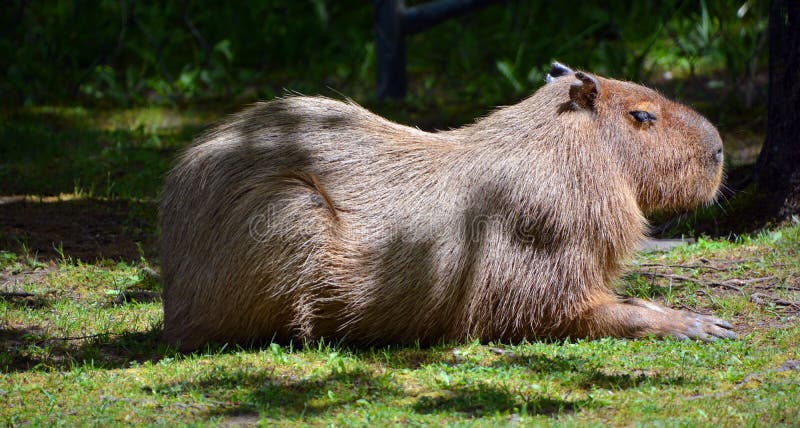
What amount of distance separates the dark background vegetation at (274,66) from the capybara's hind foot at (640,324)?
310 centimetres

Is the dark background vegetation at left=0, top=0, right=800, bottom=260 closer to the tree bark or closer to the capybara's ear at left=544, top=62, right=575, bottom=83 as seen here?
the tree bark

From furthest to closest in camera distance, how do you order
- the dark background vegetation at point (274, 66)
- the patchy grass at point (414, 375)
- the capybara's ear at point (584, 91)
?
the dark background vegetation at point (274, 66), the capybara's ear at point (584, 91), the patchy grass at point (414, 375)

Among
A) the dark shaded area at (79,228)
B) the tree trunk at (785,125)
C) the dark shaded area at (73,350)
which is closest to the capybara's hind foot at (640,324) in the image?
the tree trunk at (785,125)

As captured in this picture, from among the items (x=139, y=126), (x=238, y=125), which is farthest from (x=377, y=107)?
(x=238, y=125)

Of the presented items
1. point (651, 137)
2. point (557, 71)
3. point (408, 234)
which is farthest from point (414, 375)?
point (557, 71)

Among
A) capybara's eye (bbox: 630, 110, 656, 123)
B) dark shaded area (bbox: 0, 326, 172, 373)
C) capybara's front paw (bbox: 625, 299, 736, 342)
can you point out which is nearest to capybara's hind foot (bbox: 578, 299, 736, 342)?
capybara's front paw (bbox: 625, 299, 736, 342)

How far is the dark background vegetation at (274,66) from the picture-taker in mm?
8406

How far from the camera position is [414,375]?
4184 mm

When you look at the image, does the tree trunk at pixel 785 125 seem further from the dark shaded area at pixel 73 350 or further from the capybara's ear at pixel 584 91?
the dark shaded area at pixel 73 350

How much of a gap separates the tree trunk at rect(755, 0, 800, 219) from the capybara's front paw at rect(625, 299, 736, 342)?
1.65m

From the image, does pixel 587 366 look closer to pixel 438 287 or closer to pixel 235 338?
pixel 438 287

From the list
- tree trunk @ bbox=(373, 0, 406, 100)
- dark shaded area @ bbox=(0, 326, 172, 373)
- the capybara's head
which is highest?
tree trunk @ bbox=(373, 0, 406, 100)

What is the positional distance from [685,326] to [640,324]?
20cm

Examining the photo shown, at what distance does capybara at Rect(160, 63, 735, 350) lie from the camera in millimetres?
4531
